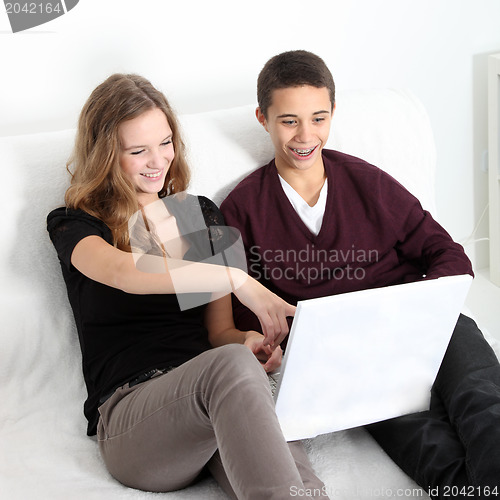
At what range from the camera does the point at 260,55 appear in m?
1.86

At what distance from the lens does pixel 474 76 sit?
2.19m

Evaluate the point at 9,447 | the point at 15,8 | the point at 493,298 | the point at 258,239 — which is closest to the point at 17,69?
the point at 15,8

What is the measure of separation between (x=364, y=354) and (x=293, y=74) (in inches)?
24.2

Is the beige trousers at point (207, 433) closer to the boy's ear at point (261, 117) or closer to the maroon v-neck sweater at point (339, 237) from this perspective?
the maroon v-neck sweater at point (339, 237)

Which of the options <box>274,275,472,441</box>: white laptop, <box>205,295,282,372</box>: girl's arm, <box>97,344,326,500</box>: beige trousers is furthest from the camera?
<box>205,295,282,372</box>: girl's arm

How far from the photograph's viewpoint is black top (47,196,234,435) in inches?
49.9

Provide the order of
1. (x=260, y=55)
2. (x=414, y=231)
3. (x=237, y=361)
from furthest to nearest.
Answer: (x=260, y=55)
(x=414, y=231)
(x=237, y=361)

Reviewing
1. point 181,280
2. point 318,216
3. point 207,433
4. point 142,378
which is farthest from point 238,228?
point 207,433

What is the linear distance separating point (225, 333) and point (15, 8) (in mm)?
826

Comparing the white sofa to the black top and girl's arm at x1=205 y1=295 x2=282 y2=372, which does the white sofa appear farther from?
girl's arm at x1=205 y1=295 x2=282 y2=372

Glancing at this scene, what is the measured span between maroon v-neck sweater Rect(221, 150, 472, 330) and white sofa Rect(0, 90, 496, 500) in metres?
0.11

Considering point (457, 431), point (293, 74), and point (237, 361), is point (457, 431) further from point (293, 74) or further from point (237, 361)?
point (293, 74)

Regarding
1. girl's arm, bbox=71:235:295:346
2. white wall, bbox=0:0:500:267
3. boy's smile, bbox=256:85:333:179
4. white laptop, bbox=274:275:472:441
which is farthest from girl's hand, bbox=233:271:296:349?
white wall, bbox=0:0:500:267

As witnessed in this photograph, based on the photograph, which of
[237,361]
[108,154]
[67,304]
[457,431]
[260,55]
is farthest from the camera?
[260,55]
